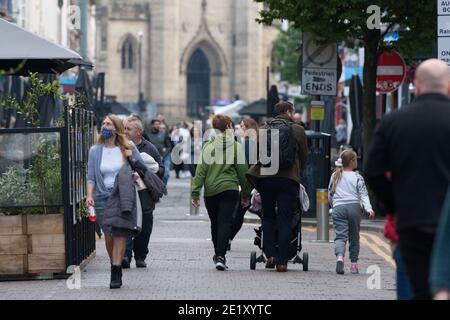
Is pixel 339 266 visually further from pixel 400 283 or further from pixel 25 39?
pixel 400 283

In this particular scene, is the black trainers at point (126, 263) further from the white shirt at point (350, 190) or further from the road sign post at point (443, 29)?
the road sign post at point (443, 29)

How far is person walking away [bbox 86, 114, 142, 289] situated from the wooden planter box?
609 mm

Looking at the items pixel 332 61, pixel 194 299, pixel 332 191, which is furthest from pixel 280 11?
pixel 194 299

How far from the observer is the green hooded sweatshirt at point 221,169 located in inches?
647

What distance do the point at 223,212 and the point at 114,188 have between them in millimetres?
2300

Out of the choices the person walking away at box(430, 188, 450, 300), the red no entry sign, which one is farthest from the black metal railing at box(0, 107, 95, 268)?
the red no entry sign

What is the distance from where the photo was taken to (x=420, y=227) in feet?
27.8

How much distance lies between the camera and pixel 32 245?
15.4m

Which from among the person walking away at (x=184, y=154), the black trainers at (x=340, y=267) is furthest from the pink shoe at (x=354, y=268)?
the person walking away at (x=184, y=154)

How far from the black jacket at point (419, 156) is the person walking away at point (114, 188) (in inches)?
225

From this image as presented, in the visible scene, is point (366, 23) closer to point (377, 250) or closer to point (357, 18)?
point (357, 18)

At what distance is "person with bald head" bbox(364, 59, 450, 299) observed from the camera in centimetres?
848

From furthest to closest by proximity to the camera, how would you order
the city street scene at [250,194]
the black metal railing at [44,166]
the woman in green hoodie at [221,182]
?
the woman in green hoodie at [221,182], the black metal railing at [44,166], the city street scene at [250,194]

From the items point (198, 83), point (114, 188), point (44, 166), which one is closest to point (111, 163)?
point (114, 188)
